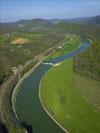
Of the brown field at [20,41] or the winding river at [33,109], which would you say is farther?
the brown field at [20,41]

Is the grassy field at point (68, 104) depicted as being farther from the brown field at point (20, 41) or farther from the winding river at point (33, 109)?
the brown field at point (20, 41)

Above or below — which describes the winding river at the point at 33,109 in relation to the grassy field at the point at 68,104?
below

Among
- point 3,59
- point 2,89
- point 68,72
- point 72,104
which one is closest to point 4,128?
point 72,104

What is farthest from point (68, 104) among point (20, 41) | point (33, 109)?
point (20, 41)

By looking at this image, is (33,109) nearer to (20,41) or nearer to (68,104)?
(68,104)

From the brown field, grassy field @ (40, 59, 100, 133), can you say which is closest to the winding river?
grassy field @ (40, 59, 100, 133)

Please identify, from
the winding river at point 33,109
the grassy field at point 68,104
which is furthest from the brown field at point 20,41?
the grassy field at point 68,104

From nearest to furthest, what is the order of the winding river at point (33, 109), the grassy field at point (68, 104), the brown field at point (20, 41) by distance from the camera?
the grassy field at point (68, 104), the winding river at point (33, 109), the brown field at point (20, 41)
